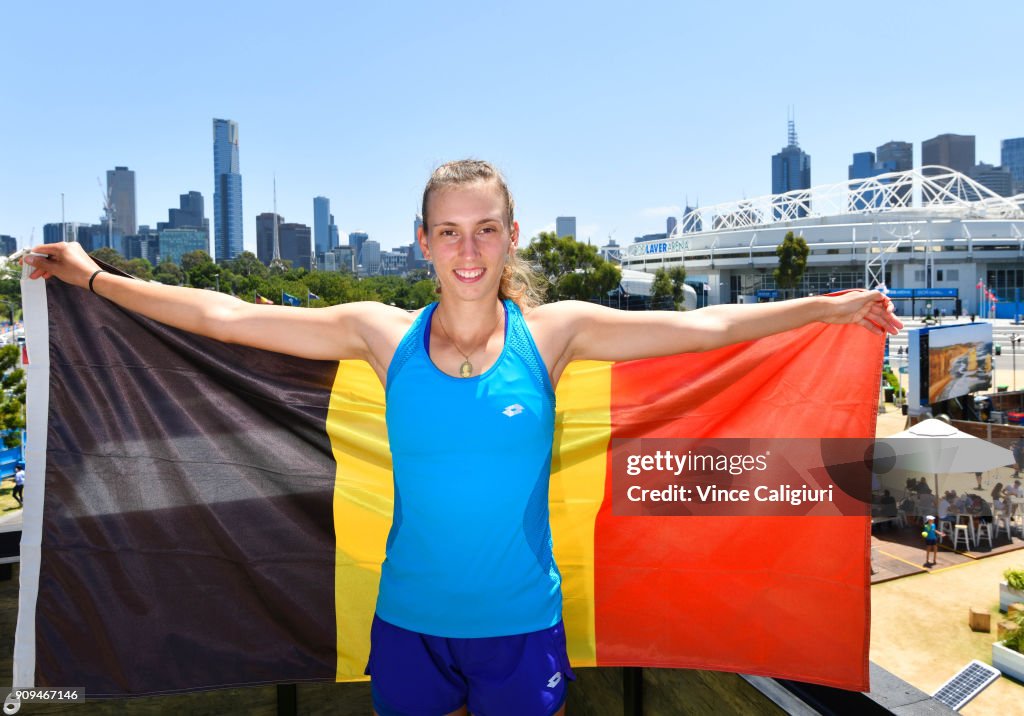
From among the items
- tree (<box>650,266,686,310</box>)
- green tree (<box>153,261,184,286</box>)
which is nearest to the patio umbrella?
tree (<box>650,266,686,310</box>)

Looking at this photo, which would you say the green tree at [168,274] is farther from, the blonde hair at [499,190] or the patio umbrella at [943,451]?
the blonde hair at [499,190]

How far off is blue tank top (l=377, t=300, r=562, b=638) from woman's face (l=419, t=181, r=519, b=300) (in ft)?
0.62

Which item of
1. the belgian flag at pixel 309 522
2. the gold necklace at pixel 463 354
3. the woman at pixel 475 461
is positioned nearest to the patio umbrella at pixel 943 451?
the belgian flag at pixel 309 522

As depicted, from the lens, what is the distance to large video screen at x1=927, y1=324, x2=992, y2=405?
21.2m

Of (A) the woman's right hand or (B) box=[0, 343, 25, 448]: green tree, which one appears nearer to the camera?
(A) the woman's right hand

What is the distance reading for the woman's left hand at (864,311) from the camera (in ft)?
9.34

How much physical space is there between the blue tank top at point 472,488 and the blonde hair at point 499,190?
0.84 ft

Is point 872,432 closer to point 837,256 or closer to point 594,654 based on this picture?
point 594,654

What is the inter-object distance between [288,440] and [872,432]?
2.36 metres

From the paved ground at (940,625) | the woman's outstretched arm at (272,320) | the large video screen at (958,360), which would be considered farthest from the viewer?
the large video screen at (958,360)

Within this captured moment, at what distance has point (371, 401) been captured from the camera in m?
3.18

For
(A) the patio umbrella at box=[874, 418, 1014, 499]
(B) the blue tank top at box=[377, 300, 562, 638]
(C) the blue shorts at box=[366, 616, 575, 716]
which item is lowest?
(A) the patio umbrella at box=[874, 418, 1014, 499]

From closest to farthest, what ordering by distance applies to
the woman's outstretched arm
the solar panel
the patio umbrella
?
the woman's outstretched arm
the solar panel
the patio umbrella

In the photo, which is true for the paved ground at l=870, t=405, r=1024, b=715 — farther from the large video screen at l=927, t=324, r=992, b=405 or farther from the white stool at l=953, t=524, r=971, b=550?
the large video screen at l=927, t=324, r=992, b=405
